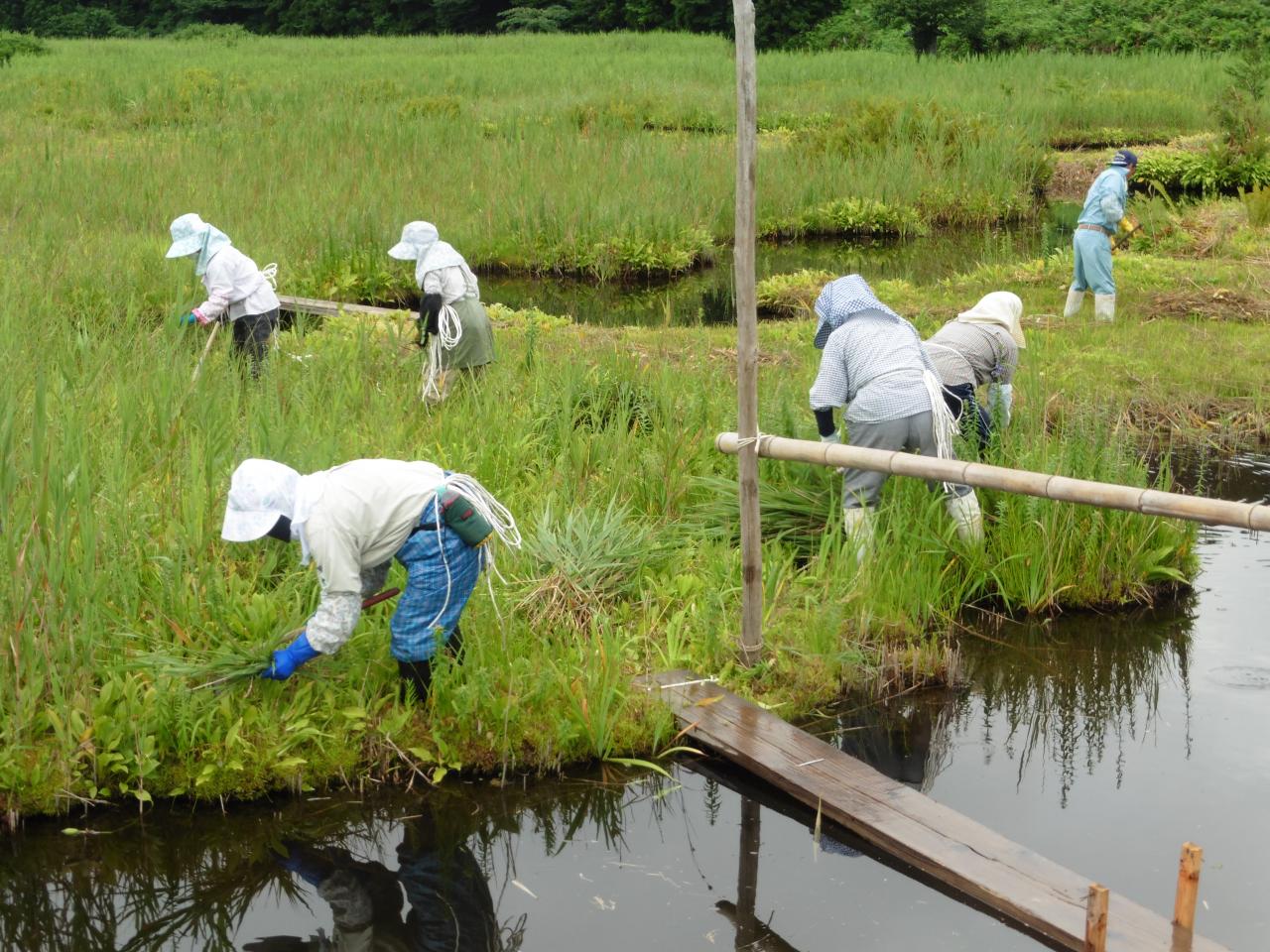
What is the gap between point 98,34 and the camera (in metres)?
47.8

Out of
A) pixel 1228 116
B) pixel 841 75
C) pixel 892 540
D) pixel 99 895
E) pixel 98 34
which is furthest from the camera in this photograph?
pixel 98 34

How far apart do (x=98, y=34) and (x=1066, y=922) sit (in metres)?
50.6

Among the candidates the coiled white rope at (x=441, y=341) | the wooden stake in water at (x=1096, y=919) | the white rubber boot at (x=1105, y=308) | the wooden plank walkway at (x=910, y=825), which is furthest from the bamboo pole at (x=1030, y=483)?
the white rubber boot at (x=1105, y=308)

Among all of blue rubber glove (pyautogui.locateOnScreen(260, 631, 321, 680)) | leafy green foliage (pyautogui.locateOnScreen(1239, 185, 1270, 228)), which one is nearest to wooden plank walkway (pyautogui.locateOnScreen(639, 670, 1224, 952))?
blue rubber glove (pyautogui.locateOnScreen(260, 631, 321, 680))

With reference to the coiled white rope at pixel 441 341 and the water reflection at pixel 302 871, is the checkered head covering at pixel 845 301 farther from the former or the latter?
the water reflection at pixel 302 871

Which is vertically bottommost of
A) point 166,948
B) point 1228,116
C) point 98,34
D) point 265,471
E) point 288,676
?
point 166,948

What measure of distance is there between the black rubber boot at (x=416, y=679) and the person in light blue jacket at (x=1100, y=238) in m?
7.82

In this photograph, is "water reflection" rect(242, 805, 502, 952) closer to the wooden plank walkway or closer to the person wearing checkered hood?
the wooden plank walkway

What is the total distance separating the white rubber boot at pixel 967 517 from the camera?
6.48 meters

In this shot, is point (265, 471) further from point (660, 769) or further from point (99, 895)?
point (660, 769)

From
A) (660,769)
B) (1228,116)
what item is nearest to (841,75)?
(1228,116)

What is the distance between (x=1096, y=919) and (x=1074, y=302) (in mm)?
8724

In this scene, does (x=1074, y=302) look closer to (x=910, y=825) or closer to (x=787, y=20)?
(x=910, y=825)

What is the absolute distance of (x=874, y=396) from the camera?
6.36 metres
